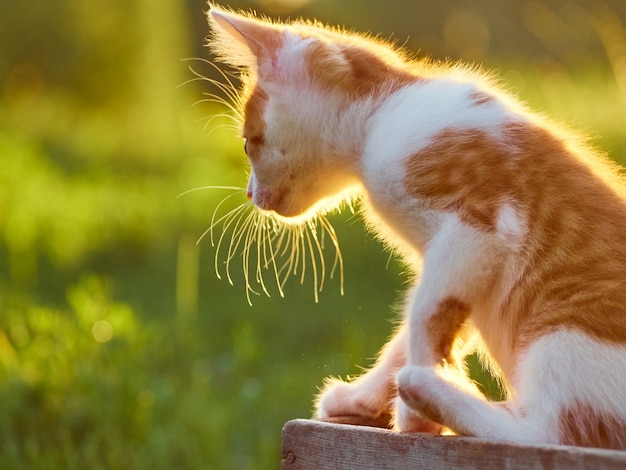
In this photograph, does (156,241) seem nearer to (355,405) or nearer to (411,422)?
(355,405)

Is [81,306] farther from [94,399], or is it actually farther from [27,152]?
[27,152]

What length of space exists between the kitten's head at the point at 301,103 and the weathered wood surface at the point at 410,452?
15.6 inches

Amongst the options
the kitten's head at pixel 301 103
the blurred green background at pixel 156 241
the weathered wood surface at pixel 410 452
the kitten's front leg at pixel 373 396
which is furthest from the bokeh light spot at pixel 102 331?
the weathered wood surface at pixel 410 452

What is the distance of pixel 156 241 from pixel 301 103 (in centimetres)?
214

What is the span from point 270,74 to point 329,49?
0.10 metres

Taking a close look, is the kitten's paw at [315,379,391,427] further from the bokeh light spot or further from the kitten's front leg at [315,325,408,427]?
the bokeh light spot

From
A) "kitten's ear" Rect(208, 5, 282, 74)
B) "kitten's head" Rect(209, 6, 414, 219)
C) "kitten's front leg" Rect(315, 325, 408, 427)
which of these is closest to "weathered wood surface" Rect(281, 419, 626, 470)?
"kitten's front leg" Rect(315, 325, 408, 427)

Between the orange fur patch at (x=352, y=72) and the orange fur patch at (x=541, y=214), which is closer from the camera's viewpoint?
the orange fur patch at (x=541, y=214)

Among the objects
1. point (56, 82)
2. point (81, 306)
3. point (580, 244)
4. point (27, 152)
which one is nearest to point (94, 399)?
point (81, 306)

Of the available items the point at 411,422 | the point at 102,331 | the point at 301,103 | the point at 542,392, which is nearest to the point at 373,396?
the point at 411,422

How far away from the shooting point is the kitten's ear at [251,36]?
1353mm

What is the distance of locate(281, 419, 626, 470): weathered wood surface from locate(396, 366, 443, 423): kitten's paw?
42 mm

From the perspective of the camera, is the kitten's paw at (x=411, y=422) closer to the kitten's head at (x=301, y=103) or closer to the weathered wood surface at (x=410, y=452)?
the weathered wood surface at (x=410, y=452)

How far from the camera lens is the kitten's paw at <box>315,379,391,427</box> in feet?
4.17
